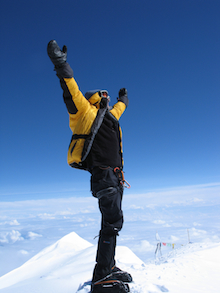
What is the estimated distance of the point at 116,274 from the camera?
9.58 feet

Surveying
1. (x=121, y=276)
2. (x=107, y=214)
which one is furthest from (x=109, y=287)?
(x=107, y=214)

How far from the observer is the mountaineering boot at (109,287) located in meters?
2.49

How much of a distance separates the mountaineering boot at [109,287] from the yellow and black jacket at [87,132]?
1671mm

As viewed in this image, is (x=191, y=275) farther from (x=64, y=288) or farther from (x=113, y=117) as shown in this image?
(x=113, y=117)

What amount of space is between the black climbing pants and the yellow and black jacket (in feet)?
0.75

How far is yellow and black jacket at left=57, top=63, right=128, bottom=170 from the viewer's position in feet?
9.45

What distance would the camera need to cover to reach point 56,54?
263 centimetres

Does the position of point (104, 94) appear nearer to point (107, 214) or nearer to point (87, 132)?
point (87, 132)

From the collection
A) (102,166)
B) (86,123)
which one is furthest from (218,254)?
(86,123)

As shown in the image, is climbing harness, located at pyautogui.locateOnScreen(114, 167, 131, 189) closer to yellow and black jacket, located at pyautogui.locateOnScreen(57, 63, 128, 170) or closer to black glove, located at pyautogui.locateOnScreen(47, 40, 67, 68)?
yellow and black jacket, located at pyautogui.locateOnScreen(57, 63, 128, 170)

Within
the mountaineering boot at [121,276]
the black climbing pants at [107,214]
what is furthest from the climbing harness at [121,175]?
the mountaineering boot at [121,276]

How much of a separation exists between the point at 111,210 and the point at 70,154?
1111 mm

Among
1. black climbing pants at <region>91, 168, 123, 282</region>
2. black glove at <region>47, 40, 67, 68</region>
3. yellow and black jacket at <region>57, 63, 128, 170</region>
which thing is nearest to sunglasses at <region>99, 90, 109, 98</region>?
yellow and black jacket at <region>57, 63, 128, 170</region>

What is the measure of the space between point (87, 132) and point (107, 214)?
134 centimetres
